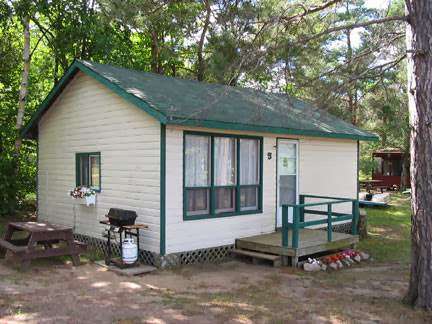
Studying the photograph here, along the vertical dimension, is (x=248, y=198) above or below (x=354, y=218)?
above

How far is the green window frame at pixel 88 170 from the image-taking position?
9841 mm

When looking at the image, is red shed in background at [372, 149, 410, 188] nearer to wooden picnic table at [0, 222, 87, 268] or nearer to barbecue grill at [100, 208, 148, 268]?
barbecue grill at [100, 208, 148, 268]

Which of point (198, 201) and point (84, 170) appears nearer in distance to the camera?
point (198, 201)

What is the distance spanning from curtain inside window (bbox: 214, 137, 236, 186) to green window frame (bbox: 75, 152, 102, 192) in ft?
8.19

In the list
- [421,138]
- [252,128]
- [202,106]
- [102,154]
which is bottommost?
[102,154]

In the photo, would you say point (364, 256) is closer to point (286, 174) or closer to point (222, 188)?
point (286, 174)

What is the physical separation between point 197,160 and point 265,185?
6.36ft

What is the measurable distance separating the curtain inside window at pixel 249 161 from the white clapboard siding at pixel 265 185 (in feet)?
0.65

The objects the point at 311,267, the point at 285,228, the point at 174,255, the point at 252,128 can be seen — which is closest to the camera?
the point at 174,255

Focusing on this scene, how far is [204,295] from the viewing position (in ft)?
21.7

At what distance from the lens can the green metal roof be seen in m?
8.12

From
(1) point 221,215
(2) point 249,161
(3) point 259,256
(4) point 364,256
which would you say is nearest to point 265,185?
(2) point 249,161

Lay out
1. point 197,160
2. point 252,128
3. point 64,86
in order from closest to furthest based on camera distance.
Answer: point 197,160 → point 252,128 → point 64,86

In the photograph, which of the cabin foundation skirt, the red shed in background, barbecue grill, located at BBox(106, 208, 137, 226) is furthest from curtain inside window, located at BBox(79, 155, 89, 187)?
the red shed in background
